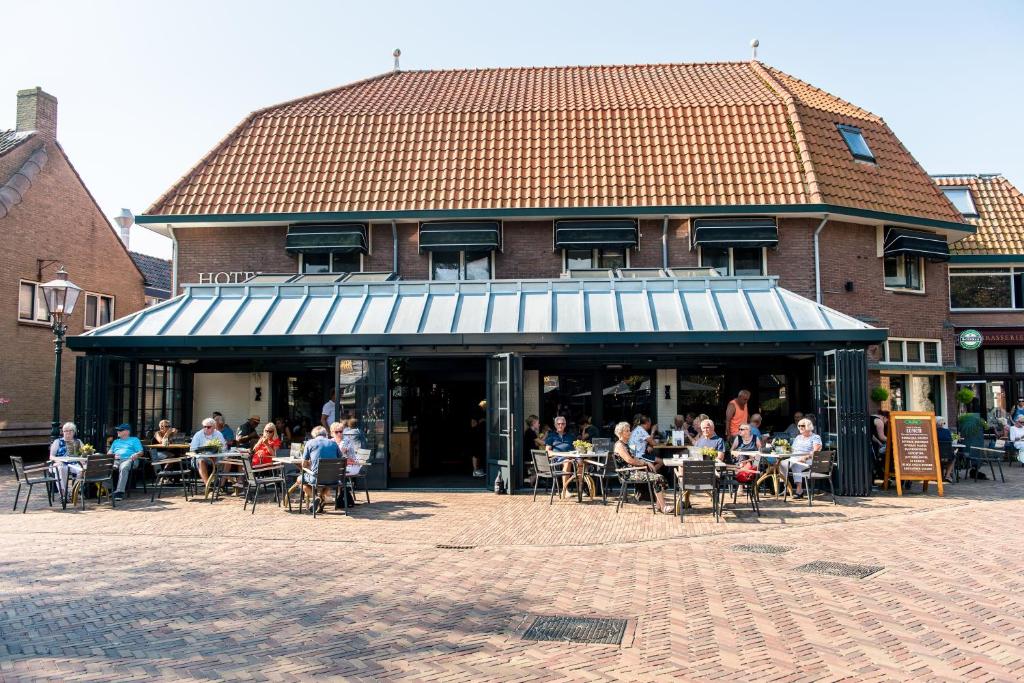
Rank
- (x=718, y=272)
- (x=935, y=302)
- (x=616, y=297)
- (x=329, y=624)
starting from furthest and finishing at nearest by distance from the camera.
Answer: (x=935, y=302), (x=718, y=272), (x=616, y=297), (x=329, y=624)

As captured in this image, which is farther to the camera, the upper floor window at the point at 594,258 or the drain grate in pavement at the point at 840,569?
the upper floor window at the point at 594,258

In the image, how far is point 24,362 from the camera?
22469mm

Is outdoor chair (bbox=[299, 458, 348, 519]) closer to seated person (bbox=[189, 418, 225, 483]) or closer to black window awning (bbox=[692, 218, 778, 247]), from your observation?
seated person (bbox=[189, 418, 225, 483])

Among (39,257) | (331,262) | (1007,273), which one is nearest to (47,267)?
(39,257)

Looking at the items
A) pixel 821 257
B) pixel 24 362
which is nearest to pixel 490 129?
pixel 821 257

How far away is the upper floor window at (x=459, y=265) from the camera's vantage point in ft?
60.4

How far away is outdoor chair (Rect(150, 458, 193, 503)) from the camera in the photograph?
1345 cm

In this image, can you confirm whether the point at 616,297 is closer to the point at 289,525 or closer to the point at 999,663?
the point at 289,525

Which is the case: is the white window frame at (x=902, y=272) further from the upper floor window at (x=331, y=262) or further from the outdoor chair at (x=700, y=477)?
the upper floor window at (x=331, y=262)

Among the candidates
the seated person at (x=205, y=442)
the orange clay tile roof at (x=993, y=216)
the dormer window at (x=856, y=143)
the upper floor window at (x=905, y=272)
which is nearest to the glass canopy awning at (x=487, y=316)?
the seated person at (x=205, y=442)

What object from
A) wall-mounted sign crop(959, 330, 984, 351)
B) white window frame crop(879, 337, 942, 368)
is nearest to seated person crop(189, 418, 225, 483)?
white window frame crop(879, 337, 942, 368)

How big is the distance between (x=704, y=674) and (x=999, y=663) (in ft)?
6.44

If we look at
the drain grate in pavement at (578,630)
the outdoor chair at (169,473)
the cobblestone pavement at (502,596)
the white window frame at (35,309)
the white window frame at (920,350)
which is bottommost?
the drain grate in pavement at (578,630)

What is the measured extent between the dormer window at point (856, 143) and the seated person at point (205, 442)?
52.8ft
